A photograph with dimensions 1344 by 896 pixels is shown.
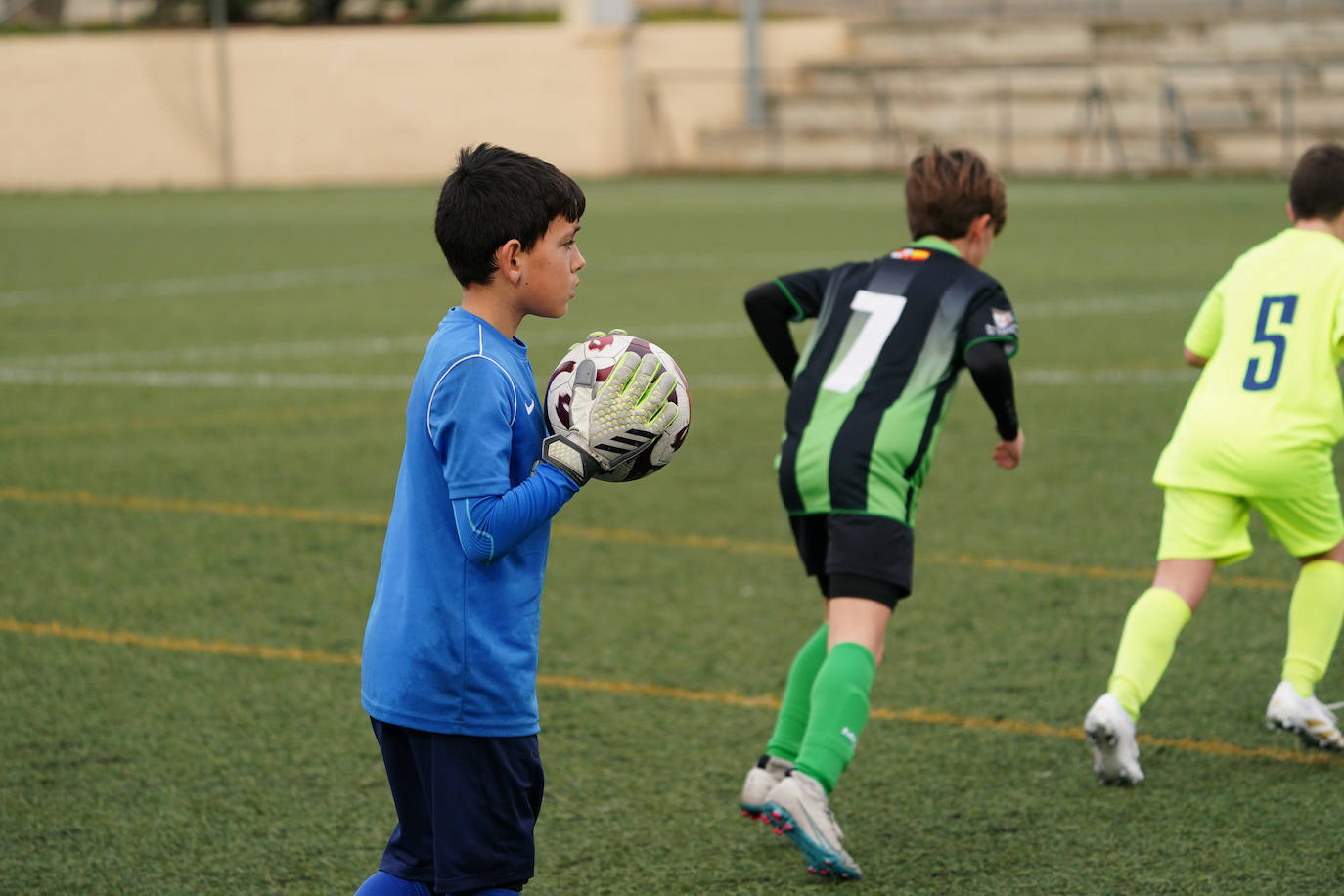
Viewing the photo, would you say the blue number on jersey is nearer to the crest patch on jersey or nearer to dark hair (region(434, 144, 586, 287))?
the crest patch on jersey

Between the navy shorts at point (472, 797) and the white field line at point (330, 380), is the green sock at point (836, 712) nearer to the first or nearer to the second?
the navy shorts at point (472, 797)

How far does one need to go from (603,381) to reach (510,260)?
24 centimetres

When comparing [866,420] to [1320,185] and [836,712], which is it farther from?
[1320,185]

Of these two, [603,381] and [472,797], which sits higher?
[603,381]

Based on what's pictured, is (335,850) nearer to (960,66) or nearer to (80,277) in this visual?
(80,277)

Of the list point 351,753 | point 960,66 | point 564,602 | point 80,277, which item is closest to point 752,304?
point 351,753

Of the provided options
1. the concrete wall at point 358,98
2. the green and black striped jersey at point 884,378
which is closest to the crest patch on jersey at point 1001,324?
the green and black striped jersey at point 884,378

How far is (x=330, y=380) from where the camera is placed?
35.1ft

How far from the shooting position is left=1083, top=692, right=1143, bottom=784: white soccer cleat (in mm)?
4008

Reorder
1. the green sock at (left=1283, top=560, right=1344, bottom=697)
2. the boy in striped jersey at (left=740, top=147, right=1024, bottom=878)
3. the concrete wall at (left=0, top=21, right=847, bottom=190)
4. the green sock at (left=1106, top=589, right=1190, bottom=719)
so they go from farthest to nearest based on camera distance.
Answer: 1. the concrete wall at (left=0, top=21, right=847, bottom=190)
2. the green sock at (left=1283, top=560, right=1344, bottom=697)
3. the green sock at (left=1106, top=589, right=1190, bottom=719)
4. the boy in striped jersey at (left=740, top=147, right=1024, bottom=878)

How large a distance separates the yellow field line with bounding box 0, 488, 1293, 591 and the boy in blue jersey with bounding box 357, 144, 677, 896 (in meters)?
3.68

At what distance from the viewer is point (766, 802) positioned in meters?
3.62

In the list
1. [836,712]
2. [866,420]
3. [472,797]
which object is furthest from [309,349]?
[472,797]

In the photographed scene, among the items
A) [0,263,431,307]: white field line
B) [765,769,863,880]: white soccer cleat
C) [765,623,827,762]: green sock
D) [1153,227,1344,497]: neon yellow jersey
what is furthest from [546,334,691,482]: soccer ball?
[0,263,431,307]: white field line
